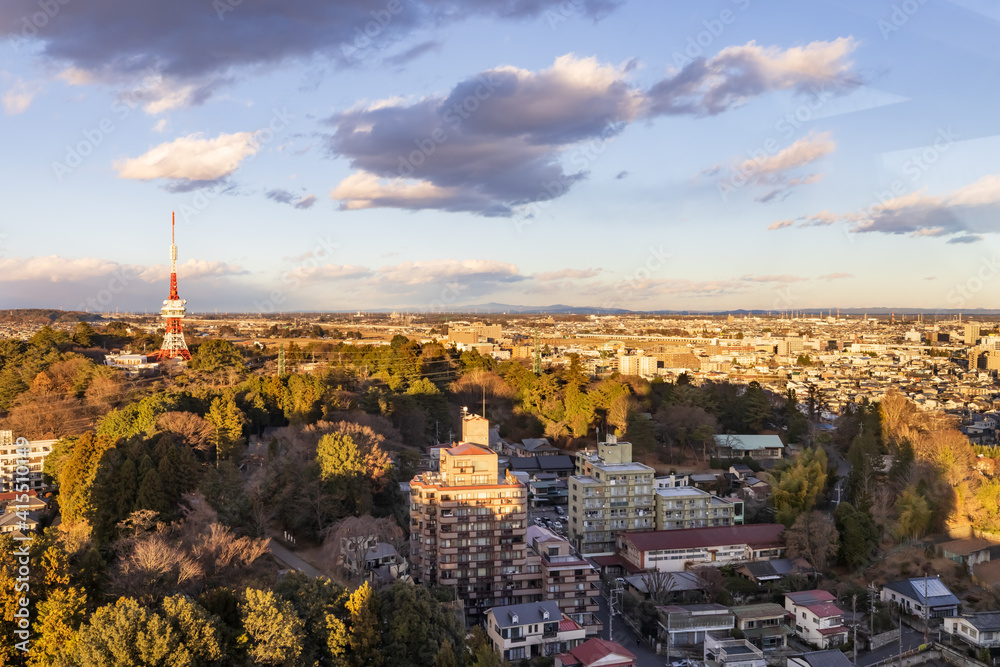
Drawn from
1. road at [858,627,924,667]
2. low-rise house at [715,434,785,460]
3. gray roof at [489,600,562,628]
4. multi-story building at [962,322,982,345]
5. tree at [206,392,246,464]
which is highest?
multi-story building at [962,322,982,345]

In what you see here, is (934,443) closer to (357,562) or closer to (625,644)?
(625,644)

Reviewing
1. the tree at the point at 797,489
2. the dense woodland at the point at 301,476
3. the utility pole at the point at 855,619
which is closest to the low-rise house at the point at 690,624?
the utility pole at the point at 855,619

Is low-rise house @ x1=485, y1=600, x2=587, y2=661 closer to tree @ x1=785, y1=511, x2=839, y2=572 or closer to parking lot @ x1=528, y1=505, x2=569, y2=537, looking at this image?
parking lot @ x1=528, y1=505, x2=569, y2=537

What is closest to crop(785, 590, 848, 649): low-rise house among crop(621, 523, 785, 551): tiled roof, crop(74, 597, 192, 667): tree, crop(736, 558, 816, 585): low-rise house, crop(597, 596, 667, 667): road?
crop(736, 558, 816, 585): low-rise house

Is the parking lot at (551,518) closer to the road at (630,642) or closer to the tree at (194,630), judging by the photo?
the road at (630,642)

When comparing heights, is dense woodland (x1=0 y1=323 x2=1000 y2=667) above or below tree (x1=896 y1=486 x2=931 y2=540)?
above

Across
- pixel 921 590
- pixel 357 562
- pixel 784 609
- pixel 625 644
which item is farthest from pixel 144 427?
pixel 921 590
